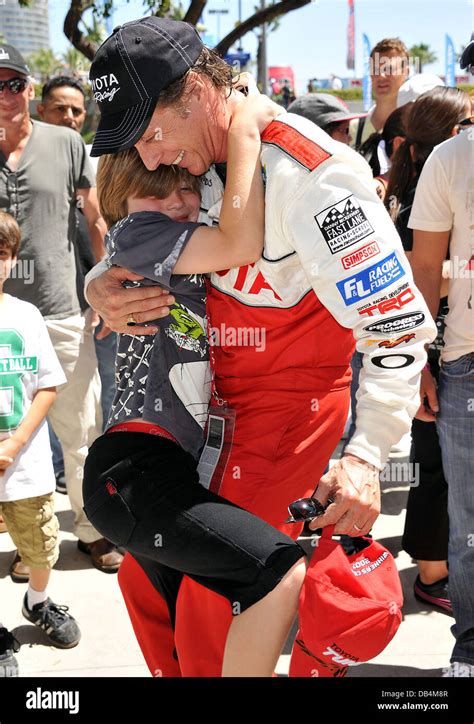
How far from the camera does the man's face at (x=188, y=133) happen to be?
1.99 meters

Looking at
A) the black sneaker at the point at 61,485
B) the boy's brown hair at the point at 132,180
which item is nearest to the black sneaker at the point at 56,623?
the black sneaker at the point at 61,485

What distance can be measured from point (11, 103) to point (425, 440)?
2576mm

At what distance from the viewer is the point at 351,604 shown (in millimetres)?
1732

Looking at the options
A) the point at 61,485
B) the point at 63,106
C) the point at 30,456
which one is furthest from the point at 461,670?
the point at 63,106

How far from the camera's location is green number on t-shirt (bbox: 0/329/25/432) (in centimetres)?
333

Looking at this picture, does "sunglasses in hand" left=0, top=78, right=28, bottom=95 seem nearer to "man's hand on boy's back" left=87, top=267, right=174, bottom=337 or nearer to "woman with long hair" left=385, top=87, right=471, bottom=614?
"woman with long hair" left=385, top=87, right=471, bottom=614

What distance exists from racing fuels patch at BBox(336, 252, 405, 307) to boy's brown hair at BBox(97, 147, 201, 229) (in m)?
0.55

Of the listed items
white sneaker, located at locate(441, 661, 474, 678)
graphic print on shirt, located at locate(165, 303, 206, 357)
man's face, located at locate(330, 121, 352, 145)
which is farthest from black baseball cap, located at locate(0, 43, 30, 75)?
white sneaker, located at locate(441, 661, 474, 678)

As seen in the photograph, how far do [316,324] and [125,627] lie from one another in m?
1.98

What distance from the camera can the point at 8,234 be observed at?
350cm

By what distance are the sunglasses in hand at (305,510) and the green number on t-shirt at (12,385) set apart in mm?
1927

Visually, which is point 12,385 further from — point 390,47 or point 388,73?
point 390,47
